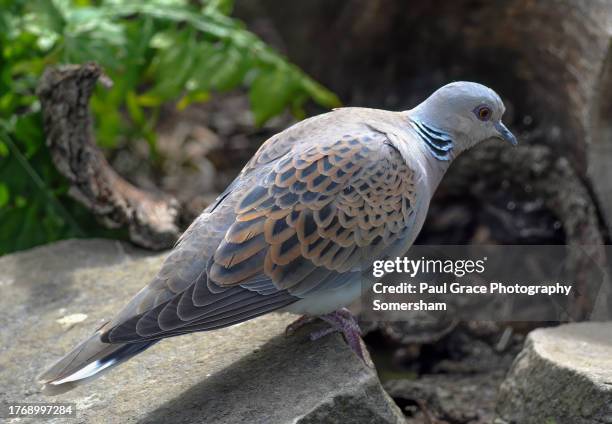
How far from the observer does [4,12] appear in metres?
4.96

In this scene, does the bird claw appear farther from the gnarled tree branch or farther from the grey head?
the gnarled tree branch

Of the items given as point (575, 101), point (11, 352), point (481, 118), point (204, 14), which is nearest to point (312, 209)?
point (481, 118)

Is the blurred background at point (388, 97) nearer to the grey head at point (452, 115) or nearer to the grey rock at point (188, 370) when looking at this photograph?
the grey rock at point (188, 370)

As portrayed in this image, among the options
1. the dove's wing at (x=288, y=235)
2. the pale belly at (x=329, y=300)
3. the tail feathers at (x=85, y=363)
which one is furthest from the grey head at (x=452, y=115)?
the tail feathers at (x=85, y=363)

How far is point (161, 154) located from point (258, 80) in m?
1.89

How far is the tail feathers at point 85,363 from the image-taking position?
2955mm

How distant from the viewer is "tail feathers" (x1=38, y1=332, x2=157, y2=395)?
9.70 feet

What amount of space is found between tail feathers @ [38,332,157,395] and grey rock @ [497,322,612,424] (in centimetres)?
169

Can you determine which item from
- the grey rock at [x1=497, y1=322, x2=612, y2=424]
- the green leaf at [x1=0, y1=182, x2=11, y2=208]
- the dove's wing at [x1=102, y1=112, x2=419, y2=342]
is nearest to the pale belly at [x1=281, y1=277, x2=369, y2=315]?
the dove's wing at [x1=102, y1=112, x2=419, y2=342]

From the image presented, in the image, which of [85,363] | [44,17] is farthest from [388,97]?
Answer: [85,363]

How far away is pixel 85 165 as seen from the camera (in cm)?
464

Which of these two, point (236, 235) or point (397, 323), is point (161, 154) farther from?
point (236, 235)

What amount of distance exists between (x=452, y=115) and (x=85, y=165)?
2.06 metres

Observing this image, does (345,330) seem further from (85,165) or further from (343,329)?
(85,165)
